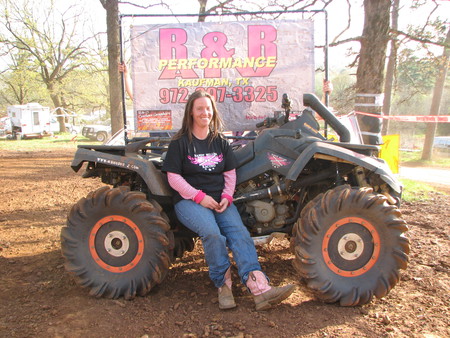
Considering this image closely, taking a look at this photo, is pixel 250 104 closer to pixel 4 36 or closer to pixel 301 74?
pixel 301 74

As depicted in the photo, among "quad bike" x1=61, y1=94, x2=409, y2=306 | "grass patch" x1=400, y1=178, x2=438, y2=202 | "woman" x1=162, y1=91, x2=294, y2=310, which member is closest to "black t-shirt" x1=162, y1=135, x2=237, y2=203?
"woman" x1=162, y1=91, x2=294, y2=310

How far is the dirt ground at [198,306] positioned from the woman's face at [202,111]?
1521 mm

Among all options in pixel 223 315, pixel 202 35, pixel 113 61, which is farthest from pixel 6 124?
pixel 223 315

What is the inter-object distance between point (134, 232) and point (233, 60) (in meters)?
2.66

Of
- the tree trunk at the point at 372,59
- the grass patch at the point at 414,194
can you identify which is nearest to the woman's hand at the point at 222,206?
the tree trunk at the point at 372,59

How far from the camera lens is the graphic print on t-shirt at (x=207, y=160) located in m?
3.38

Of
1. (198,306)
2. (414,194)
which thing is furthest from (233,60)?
(414,194)

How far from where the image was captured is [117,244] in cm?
337

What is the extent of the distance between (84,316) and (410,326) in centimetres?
243

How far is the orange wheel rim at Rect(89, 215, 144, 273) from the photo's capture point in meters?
3.32

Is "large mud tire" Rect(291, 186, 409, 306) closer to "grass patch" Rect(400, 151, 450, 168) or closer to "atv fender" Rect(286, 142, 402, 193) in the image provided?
"atv fender" Rect(286, 142, 402, 193)

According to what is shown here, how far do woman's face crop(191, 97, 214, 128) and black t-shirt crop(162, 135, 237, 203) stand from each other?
0.17m

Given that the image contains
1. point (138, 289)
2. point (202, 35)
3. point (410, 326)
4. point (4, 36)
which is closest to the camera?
point (410, 326)

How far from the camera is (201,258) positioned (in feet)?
14.2
